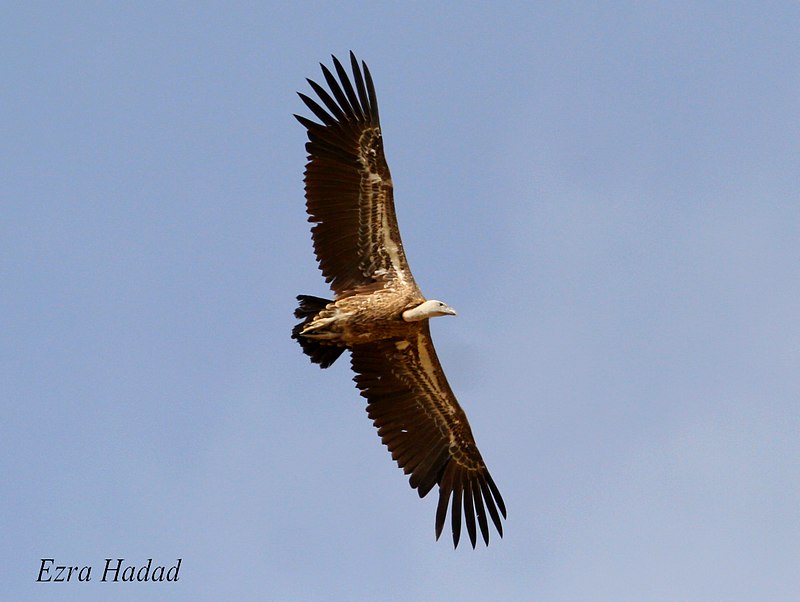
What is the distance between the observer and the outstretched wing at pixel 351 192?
74.9 ft

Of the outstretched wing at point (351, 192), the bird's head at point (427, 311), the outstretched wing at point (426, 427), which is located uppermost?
the outstretched wing at point (351, 192)

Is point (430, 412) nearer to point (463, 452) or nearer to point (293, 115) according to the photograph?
point (463, 452)

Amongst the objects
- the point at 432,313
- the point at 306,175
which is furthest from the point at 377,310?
the point at 306,175

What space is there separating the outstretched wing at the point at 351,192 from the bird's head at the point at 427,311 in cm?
53

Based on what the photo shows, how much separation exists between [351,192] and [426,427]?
3935 millimetres

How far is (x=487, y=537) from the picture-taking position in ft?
78.6

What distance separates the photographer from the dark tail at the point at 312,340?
74.9 feet

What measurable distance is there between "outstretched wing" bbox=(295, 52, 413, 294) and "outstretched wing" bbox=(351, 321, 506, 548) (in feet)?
4.04

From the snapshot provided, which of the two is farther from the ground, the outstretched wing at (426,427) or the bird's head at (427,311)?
the bird's head at (427,311)

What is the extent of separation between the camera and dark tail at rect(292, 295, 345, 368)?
74.9 ft

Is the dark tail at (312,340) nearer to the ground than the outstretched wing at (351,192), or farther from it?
nearer to the ground

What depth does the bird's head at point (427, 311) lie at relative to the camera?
22.6m

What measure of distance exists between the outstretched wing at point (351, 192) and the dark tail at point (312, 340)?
407 mm

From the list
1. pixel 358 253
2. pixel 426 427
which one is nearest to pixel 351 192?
pixel 358 253
